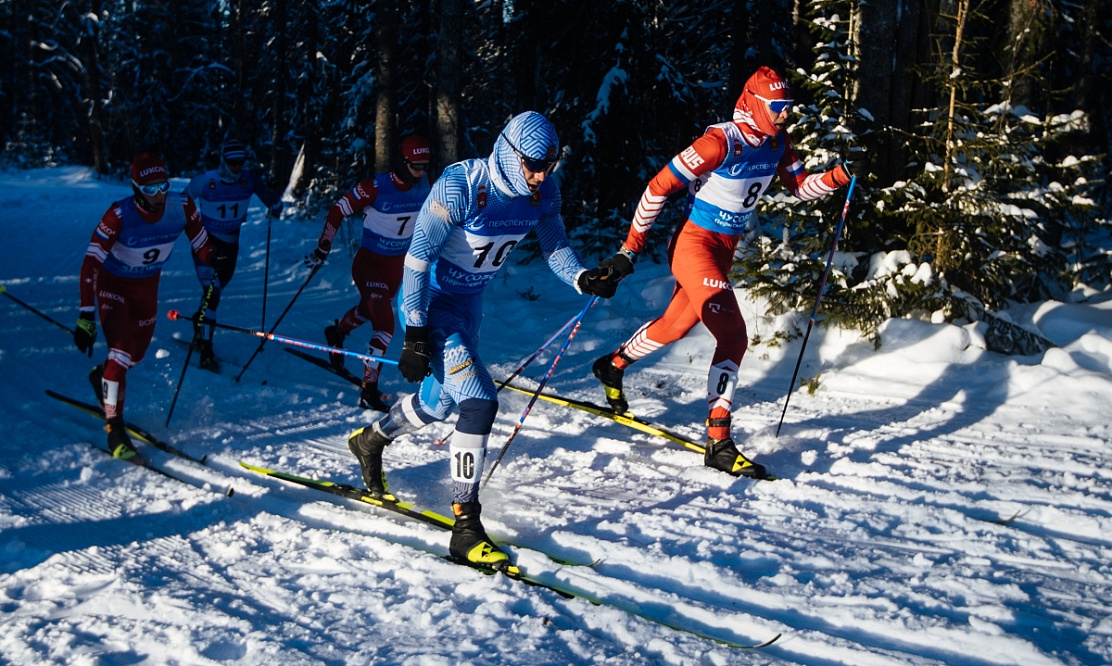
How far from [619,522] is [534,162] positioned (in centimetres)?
201

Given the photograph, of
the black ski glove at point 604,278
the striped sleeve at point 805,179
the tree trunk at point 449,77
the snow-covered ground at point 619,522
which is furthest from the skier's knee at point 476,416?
the tree trunk at point 449,77

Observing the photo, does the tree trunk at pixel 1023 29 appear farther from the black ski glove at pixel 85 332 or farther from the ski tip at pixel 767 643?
the black ski glove at pixel 85 332

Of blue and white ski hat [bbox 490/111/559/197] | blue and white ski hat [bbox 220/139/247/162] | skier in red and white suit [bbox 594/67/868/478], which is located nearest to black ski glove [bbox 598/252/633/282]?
skier in red and white suit [bbox 594/67/868/478]

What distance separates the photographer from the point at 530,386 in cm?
744

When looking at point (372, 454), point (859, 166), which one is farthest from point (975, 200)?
point (372, 454)

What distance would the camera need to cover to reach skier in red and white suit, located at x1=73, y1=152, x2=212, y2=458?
583 centimetres

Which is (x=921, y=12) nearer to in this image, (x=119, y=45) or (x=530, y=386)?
(x=530, y=386)

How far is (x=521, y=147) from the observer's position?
4012mm

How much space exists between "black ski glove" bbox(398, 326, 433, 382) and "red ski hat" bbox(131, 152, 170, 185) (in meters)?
3.05

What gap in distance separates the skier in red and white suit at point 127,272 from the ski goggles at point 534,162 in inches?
126

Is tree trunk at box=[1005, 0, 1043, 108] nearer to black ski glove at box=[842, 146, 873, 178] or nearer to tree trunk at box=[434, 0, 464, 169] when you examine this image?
black ski glove at box=[842, 146, 873, 178]

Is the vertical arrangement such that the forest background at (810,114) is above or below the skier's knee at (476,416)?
above

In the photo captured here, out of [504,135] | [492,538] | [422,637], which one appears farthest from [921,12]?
[422,637]

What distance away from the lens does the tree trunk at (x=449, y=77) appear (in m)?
11.9
